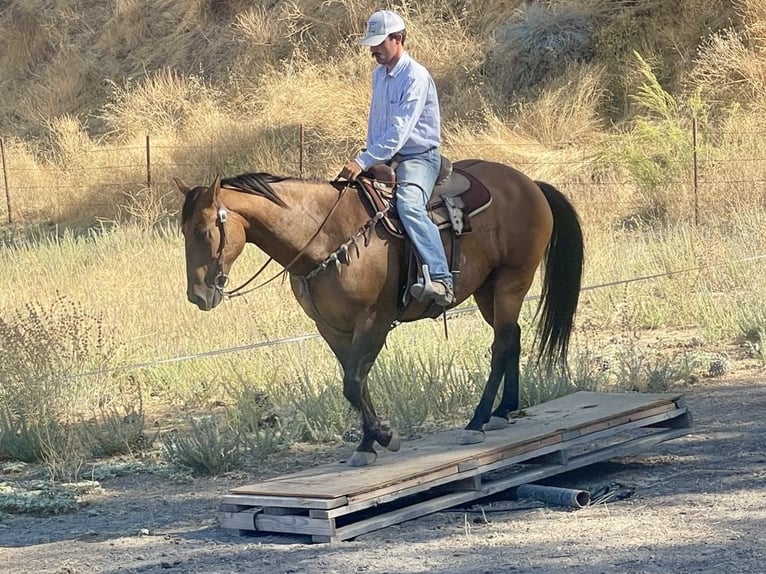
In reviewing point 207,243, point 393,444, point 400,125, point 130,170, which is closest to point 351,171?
point 400,125

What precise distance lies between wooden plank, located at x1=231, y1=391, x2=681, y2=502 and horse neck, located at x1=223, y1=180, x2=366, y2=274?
1194mm

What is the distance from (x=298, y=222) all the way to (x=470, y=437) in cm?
168

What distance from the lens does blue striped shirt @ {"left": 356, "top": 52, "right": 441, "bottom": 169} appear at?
24.5 ft

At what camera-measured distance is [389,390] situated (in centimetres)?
Result: 950

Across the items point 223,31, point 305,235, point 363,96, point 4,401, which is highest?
point 223,31

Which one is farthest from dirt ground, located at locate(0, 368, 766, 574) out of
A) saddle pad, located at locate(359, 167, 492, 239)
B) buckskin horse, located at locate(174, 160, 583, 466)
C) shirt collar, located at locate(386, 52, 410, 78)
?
shirt collar, located at locate(386, 52, 410, 78)

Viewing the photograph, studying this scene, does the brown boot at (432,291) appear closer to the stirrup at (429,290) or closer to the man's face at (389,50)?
the stirrup at (429,290)

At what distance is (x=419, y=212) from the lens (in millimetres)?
7449

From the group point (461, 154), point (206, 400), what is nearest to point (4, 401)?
point (206, 400)

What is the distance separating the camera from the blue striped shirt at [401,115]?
24.5ft

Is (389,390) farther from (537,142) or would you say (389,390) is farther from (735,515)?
(537,142)

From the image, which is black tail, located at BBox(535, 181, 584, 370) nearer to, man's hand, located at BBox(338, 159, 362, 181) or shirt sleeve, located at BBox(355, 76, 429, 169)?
shirt sleeve, located at BBox(355, 76, 429, 169)

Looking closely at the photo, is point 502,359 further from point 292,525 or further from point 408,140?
point 292,525

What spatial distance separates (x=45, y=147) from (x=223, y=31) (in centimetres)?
499
